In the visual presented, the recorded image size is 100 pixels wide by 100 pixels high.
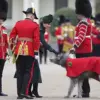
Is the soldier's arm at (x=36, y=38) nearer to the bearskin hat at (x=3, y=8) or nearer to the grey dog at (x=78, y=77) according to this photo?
the grey dog at (x=78, y=77)

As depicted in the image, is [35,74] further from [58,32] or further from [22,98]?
[58,32]

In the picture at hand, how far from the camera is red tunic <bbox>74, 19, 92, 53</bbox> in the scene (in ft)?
43.1

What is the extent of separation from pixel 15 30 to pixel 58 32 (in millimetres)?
12853

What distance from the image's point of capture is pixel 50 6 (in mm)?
49250

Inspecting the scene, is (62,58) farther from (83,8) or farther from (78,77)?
(83,8)

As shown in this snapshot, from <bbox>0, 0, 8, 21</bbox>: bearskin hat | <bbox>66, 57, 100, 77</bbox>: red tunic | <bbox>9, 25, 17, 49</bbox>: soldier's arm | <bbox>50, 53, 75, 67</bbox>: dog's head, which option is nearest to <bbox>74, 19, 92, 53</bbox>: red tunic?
<bbox>50, 53, 75, 67</bbox>: dog's head

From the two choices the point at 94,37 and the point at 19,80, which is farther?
the point at 94,37

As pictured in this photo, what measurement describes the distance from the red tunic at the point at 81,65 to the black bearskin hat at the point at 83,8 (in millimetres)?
1241

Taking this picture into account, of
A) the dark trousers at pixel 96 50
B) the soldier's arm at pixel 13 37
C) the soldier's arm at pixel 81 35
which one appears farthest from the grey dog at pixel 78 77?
the dark trousers at pixel 96 50

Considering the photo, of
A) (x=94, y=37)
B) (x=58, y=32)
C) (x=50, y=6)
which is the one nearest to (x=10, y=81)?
(x=94, y=37)

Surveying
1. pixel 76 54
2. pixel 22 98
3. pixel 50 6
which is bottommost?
pixel 22 98

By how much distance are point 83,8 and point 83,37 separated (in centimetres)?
89

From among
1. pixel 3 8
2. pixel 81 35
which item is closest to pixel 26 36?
pixel 81 35

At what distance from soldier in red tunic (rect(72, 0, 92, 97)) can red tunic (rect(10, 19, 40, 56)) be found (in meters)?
0.92
